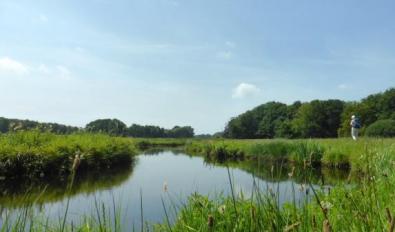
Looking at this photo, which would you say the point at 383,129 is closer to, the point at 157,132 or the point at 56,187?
the point at 56,187

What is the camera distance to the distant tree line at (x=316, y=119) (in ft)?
179

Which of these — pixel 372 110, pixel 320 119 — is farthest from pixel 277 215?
pixel 320 119

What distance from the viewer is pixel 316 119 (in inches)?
2557

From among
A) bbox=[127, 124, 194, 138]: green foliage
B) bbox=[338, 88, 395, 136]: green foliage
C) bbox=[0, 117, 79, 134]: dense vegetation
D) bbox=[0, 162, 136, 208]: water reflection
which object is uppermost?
bbox=[338, 88, 395, 136]: green foliage

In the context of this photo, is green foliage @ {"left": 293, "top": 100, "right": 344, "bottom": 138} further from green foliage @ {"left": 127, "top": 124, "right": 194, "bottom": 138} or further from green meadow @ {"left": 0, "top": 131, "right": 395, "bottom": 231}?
green meadow @ {"left": 0, "top": 131, "right": 395, "bottom": 231}

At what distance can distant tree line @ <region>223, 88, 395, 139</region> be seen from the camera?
2151 inches

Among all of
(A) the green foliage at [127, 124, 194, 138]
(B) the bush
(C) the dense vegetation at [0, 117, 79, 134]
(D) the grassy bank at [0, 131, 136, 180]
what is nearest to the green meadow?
(D) the grassy bank at [0, 131, 136, 180]

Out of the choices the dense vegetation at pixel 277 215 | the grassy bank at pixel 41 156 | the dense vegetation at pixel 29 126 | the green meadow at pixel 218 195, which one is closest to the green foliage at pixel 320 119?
the green meadow at pixel 218 195

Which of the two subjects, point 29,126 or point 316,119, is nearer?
point 29,126

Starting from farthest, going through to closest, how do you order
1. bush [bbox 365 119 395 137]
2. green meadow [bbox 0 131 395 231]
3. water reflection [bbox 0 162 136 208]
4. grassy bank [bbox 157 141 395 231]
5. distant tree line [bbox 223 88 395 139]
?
distant tree line [bbox 223 88 395 139] < bush [bbox 365 119 395 137] < water reflection [bbox 0 162 136 208] < green meadow [bbox 0 131 395 231] < grassy bank [bbox 157 141 395 231]

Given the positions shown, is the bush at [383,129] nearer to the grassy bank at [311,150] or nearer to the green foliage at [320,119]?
the green foliage at [320,119]

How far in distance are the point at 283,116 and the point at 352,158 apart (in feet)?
222

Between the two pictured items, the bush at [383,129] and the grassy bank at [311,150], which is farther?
the bush at [383,129]

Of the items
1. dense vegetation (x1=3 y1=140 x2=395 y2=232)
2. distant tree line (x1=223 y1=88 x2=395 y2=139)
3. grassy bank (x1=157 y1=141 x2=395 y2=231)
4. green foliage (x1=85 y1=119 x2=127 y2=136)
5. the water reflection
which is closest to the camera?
dense vegetation (x1=3 y1=140 x2=395 y2=232)
